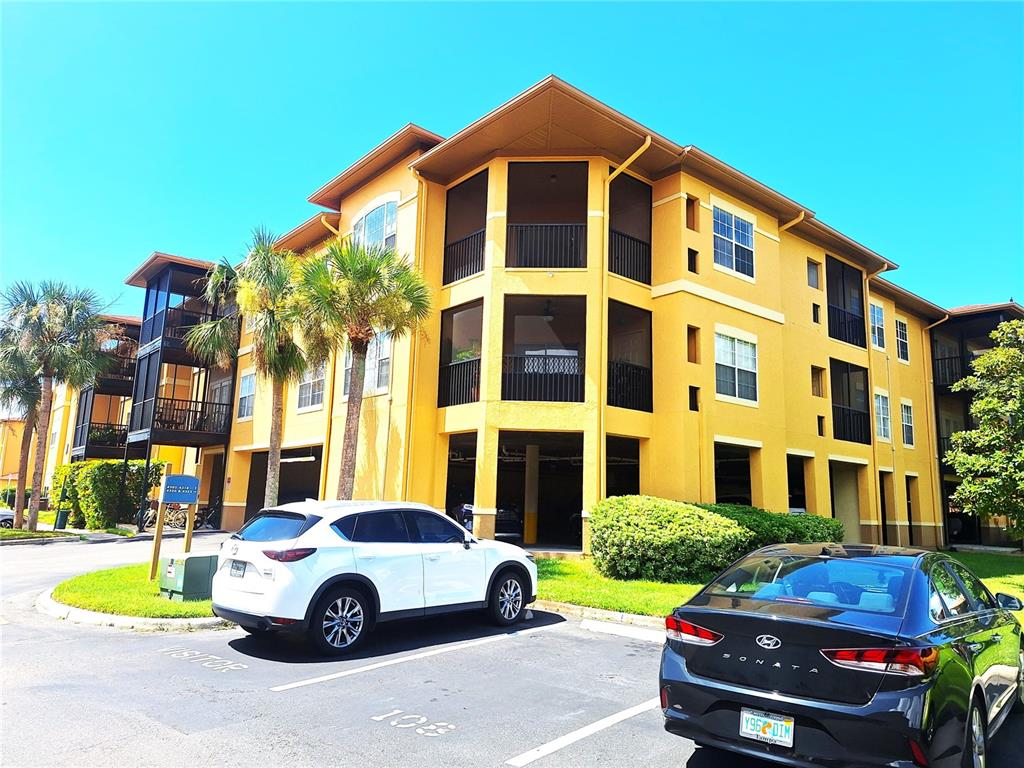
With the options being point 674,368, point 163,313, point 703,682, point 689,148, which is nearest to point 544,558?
point 674,368

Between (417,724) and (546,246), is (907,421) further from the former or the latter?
(417,724)

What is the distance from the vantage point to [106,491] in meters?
28.5

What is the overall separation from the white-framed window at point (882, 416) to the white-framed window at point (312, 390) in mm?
18612

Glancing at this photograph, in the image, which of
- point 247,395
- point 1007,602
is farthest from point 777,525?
point 247,395

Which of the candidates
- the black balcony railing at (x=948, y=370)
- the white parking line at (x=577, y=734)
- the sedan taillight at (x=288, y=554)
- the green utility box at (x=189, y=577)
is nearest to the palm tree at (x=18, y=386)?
the green utility box at (x=189, y=577)

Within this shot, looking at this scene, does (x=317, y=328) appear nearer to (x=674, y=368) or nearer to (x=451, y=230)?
(x=451, y=230)

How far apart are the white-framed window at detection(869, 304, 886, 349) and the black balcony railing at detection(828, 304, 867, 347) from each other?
1.05 m

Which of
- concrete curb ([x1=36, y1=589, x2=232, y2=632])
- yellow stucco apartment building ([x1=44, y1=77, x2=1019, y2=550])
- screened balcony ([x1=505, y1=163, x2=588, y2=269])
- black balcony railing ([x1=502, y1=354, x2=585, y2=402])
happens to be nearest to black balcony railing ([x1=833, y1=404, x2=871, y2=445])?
yellow stucco apartment building ([x1=44, y1=77, x2=1019, y2=550])

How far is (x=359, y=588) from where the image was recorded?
7.93 metres

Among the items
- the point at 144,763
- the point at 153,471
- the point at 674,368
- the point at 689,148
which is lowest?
the point at 144,763

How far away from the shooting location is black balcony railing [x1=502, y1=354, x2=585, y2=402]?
1675cm

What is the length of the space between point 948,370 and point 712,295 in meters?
17.3

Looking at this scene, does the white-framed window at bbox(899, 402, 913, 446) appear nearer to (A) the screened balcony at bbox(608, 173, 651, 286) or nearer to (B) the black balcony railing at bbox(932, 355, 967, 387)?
(B) the black balcony railing at bbox(932, 355, 967, 387)

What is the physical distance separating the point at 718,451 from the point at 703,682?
16600mm
